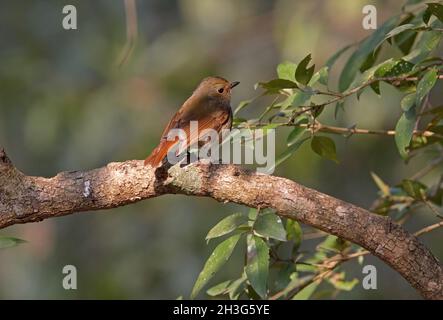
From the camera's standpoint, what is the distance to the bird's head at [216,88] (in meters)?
4.68

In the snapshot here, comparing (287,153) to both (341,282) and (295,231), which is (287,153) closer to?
(295,231)

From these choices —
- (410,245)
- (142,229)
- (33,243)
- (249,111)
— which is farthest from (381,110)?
(410,245)

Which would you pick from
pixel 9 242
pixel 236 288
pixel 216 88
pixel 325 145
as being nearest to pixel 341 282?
pixel 236 288

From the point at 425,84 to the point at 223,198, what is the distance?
0.73 m

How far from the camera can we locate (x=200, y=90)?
4.79 m

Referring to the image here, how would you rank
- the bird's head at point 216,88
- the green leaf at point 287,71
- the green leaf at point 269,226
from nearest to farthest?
the green leaf at point 269,226, the green leaf at point 287,71, the bird's head at point 216,88

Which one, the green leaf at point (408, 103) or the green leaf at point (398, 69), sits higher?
the green leaf at point (398, 69)

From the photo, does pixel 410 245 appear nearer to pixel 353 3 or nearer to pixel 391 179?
pixel 353 3

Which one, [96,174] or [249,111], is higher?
[249,111]

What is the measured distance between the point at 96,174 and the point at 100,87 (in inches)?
218

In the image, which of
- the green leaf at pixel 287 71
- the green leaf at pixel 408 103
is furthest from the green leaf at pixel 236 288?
the green leaf at pixel 408 103

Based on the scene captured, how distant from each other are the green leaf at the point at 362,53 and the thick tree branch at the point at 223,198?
94 centimetres

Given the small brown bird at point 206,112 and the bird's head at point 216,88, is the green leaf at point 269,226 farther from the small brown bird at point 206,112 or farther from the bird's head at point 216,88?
the bird's head at point 216,88

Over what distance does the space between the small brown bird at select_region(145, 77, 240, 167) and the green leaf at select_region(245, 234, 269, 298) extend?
672 mm
